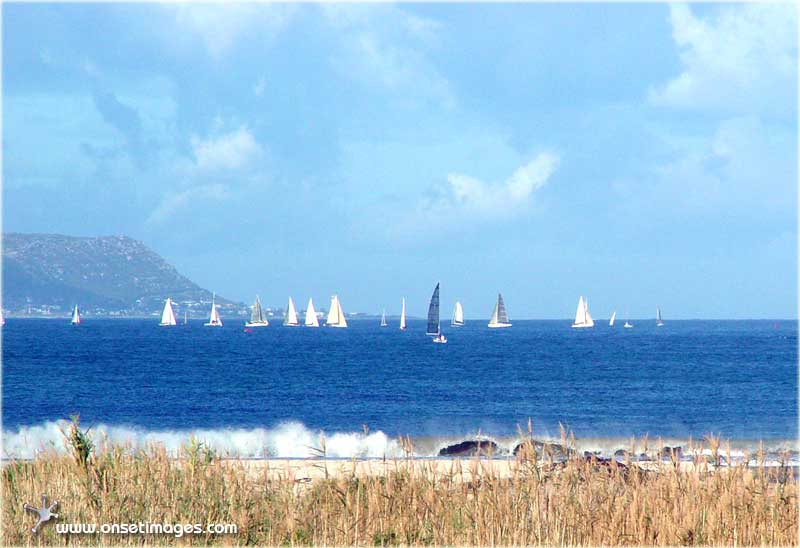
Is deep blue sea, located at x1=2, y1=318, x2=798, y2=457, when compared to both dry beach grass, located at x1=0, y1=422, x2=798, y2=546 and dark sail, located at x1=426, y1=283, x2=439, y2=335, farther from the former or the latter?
dark sail, located at x1=426, y1=283, x2=439, y2=335

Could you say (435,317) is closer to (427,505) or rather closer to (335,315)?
(335,315)

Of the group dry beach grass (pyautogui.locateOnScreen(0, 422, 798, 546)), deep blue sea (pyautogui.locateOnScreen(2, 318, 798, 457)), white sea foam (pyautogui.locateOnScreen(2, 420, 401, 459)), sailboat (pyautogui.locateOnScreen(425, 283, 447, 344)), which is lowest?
white sea foam (pyautogui.locateOnScreen(2, 420, 401, 459))

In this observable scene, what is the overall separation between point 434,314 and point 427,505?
10238 cm

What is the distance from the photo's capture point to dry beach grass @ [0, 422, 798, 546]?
10.3m

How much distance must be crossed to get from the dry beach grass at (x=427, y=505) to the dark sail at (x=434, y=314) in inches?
3803

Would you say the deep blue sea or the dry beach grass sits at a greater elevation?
the dry beach grass

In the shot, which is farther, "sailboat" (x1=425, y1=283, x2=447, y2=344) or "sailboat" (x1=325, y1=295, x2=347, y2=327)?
"sailboat" (x1=325, y1=295, x2=347, y2=327)

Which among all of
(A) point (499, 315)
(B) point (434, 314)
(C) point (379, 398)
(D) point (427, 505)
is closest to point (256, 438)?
(C) point (379, 398)

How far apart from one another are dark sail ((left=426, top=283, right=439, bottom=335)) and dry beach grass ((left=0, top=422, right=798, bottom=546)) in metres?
96.6

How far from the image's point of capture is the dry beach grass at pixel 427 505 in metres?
10.3

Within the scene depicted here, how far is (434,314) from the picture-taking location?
11288 centimetres

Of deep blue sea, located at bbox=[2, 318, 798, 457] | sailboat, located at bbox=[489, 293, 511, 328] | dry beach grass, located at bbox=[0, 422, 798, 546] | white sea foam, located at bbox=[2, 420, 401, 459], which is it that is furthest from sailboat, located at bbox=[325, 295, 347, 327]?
dry beach grass, located at bbox=[0, 422, 798, 546]

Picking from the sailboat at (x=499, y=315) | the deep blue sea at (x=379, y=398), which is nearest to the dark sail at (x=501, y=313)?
the sailboat at (x=499, y=315)

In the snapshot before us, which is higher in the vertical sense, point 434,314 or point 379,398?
point 434,314
